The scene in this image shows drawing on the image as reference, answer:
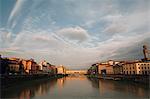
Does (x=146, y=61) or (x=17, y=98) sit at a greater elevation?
(x=146, y=61)

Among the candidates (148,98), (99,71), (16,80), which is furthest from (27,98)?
(99,71)

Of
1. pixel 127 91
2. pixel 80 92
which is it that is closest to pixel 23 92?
pixel 80 92

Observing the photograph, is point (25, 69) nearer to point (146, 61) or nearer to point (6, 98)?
point (146, 61)

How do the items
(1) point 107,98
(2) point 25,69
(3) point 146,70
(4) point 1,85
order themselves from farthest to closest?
(2) point 25,69 → (3) point 146,70 → (4) point 1,85 → (1) point 107,98

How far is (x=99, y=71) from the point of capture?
189125 millimetres

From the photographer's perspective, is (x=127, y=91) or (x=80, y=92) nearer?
(x=127, y=91)

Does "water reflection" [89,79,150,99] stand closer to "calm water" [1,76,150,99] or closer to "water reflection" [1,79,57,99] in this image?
"calm water" [1,76,150,99]

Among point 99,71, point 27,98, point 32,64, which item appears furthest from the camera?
point 99,71

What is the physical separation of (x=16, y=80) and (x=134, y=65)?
201 ft

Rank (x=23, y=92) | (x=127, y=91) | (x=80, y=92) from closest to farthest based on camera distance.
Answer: (x=127, y=91) < (x=23, y=92) < (x=80, y=92)

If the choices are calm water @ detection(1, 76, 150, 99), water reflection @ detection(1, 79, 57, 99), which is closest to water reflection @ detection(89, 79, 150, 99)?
calm water @ detection(1, 76, 150, 99)

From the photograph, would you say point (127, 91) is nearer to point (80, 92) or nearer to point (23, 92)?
point (80, 92)

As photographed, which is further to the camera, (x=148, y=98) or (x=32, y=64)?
(x=32, y=64)

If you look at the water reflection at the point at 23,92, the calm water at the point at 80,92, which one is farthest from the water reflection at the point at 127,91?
the water reflection at the point at 23,92
